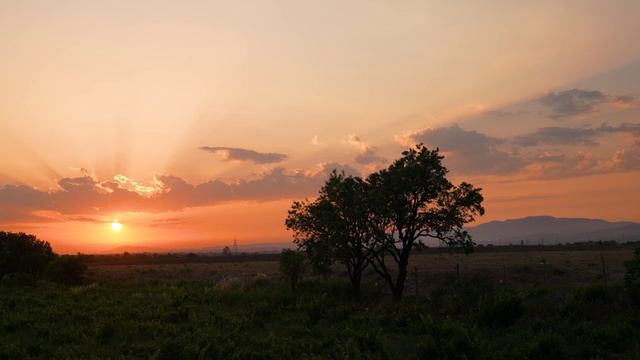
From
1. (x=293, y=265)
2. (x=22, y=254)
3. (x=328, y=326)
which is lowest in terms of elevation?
(x=328, y=326)

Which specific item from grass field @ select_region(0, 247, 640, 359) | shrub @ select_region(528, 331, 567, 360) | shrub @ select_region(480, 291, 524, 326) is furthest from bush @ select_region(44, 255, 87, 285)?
shrub @ select_region(528, 331, 567, 360)

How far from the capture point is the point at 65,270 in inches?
2394

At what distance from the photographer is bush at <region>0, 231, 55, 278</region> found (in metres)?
60.2

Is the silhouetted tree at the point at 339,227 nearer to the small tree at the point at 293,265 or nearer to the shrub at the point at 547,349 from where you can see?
the small tree at the point at 293,265

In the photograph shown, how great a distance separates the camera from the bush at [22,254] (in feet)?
198

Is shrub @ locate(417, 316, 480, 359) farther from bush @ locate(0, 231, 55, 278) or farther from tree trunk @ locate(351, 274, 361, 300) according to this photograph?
bush @ locate(0, 231, 55, 278)

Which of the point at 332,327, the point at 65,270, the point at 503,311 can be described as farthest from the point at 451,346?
the point at 65,270

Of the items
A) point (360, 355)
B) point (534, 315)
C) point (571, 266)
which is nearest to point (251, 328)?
point (360, 355)

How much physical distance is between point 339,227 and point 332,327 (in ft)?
44.0

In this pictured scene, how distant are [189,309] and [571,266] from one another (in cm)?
4284

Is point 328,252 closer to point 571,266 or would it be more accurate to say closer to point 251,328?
point 251,328

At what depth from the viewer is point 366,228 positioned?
1537 inches

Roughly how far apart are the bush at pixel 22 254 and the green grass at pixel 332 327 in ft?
81.9

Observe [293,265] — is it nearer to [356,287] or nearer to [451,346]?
[356,287]
